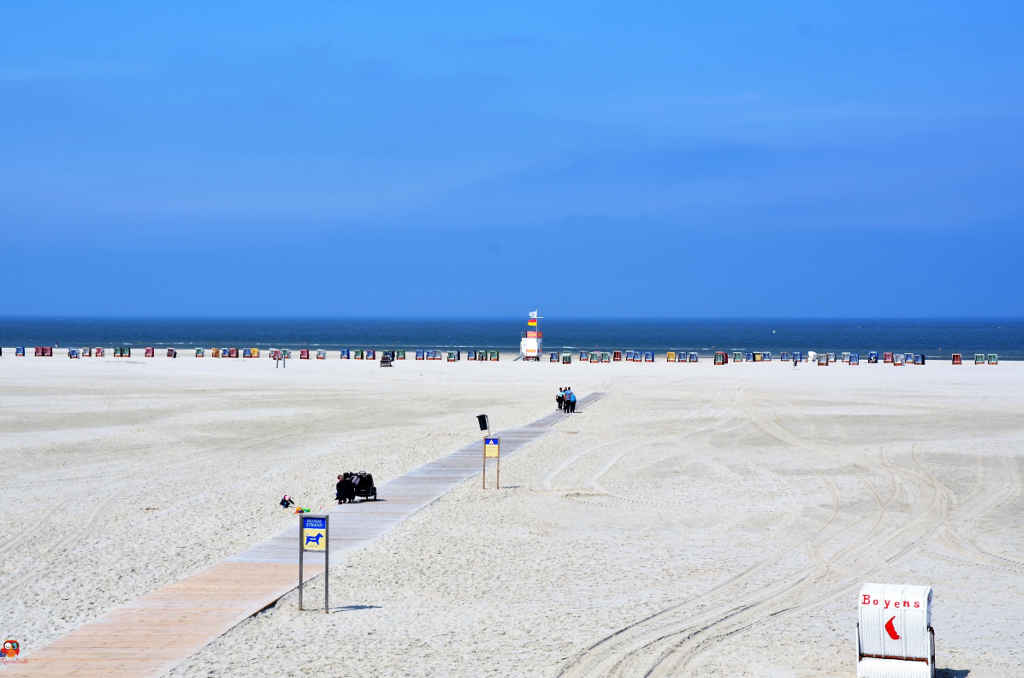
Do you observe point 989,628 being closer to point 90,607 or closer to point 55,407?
point 90,607

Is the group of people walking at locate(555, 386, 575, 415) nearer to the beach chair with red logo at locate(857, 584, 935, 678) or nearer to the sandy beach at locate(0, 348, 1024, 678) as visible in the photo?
the sandy beach at locate(0, 348, 1024, 678)

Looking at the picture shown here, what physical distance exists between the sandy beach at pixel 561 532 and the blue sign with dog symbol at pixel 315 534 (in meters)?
0.67

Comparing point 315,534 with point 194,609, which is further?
point 315,534

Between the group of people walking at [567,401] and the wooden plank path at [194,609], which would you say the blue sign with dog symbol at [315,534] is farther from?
the group of people walking at [567,401]

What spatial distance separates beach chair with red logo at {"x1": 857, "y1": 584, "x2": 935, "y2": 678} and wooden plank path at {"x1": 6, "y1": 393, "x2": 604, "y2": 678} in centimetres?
563

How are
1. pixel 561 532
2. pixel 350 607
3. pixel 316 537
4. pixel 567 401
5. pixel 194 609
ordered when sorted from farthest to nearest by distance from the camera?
pixel 567 401 → pixel 561 532 → pixel 350 607 → pixel 316 537 → pixel 194 609

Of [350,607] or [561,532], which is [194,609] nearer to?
[350,607]

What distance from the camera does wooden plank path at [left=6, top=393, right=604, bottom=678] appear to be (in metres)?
9.41

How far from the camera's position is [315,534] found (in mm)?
11469

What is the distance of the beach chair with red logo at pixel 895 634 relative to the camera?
9.36 metres

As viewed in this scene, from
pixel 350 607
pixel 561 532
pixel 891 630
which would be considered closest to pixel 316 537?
pixel 350 607

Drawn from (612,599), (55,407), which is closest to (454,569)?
(612,599)

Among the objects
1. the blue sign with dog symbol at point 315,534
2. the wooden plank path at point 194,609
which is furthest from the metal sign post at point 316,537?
the wooden plank path at point 194,609

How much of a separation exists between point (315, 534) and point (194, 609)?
4.44 ft
